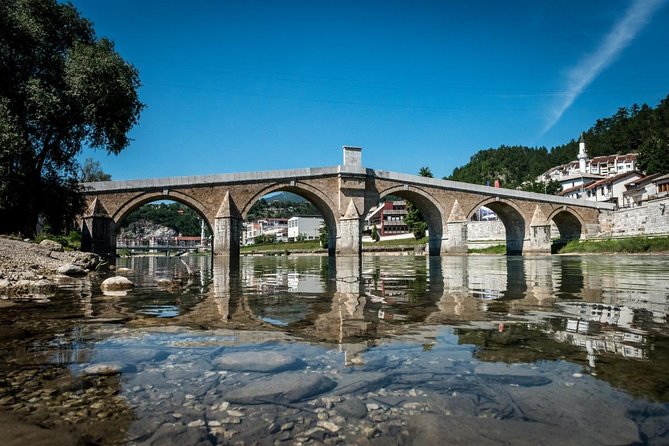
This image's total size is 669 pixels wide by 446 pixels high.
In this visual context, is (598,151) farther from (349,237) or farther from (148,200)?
(148,200)

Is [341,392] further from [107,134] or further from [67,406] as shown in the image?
[107,134]

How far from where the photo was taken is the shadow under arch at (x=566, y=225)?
133 feet

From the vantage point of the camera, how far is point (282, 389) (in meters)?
1.99

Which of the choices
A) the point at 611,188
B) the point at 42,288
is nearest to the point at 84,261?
the point at 42,288

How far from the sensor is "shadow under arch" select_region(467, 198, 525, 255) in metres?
38.4

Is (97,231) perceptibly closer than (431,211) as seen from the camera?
Yes

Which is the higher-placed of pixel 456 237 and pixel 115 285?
pixel 456 237

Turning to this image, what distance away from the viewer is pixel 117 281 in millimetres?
7242

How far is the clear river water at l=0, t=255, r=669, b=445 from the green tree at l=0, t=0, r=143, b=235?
551 inches

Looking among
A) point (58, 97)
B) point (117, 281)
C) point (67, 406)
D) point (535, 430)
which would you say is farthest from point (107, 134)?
point (535, 430)

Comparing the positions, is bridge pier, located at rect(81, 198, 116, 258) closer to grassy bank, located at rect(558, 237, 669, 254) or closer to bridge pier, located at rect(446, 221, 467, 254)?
bridge pier, located at rect(446, 221, 467, 254)

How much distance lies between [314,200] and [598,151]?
88397 mm

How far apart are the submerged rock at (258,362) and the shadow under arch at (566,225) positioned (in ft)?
137

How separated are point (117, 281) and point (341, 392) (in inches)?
254
